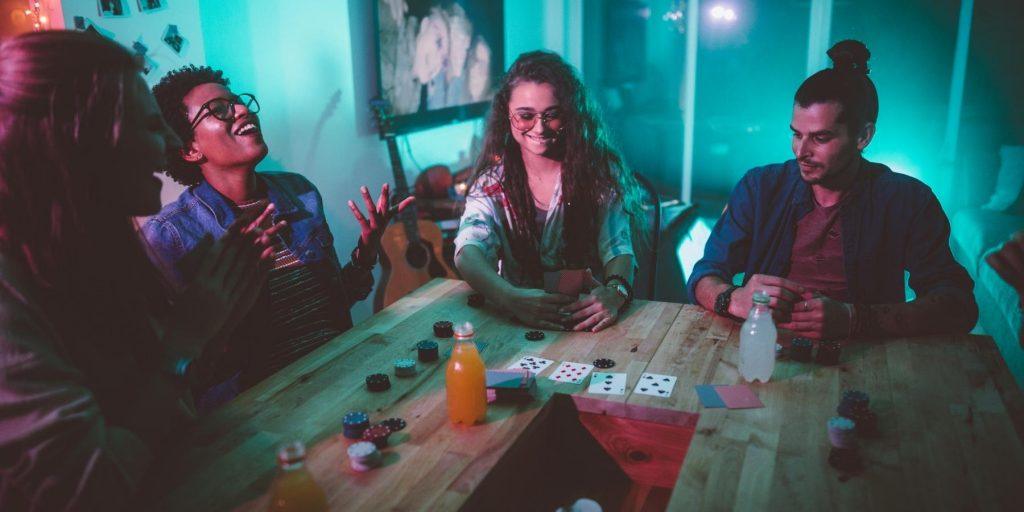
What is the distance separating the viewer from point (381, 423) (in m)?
1.38

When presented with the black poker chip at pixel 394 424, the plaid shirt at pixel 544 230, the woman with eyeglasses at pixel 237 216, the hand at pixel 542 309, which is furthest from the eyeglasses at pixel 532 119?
the black poker chip at pixel 394 424

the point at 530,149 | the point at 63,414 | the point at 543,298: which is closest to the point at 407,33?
the point at 530,149

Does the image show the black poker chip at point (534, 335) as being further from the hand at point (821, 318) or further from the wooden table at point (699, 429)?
the hand at point (821, 318)

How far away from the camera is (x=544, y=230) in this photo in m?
2.33

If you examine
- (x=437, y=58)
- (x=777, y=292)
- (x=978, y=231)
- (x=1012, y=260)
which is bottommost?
(x=978, y=231)

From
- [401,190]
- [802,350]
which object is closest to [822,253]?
[802,350]

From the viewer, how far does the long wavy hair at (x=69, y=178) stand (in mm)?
1044

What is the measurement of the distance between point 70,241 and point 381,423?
62 centimetres

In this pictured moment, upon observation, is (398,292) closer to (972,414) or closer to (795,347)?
(795,347)

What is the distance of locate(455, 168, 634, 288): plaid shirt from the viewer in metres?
2.28

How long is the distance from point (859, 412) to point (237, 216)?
1.69 metres

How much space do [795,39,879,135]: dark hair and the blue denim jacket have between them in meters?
0.17

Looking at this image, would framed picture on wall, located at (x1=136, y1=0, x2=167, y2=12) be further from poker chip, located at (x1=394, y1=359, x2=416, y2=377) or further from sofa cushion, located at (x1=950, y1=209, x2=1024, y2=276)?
sofa cushion, located at (x1=950, y1=209, x2=1024, y2=276)

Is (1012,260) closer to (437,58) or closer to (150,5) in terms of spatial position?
(150,5)
